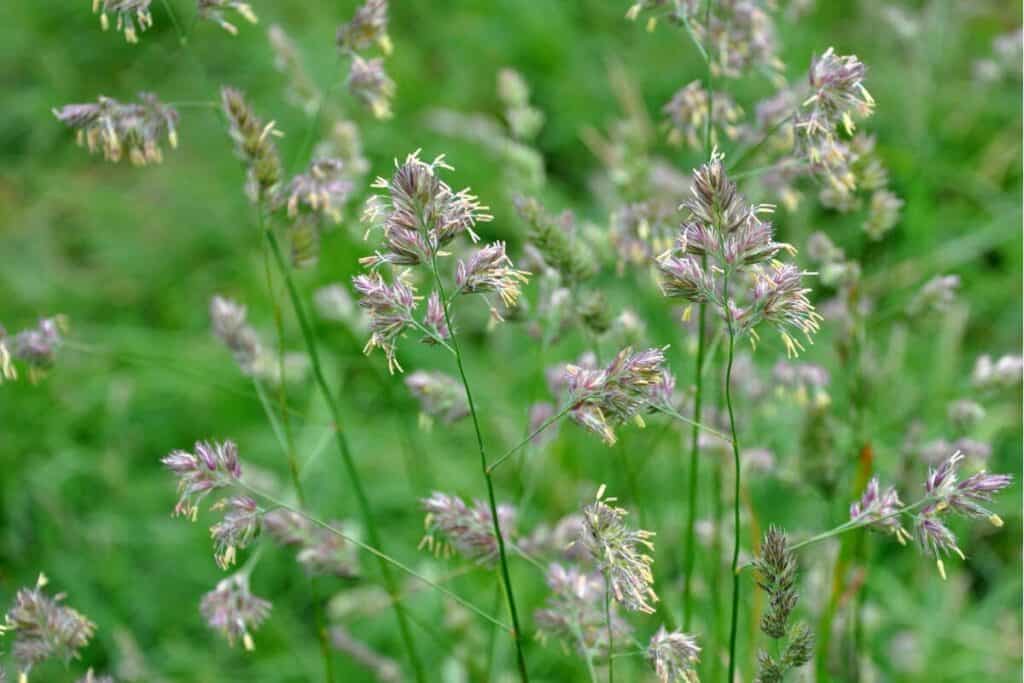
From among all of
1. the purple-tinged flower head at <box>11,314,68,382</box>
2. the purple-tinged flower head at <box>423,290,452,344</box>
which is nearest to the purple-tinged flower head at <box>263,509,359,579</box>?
the purple-tinged flower head at <box>11,314,68,382</box>

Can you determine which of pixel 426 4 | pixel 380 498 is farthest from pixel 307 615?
pixel 426 4

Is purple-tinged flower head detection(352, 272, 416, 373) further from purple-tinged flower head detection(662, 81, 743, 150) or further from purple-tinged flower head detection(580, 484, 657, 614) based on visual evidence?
purple-tinged flower head detection(662, 81, 743, 150)

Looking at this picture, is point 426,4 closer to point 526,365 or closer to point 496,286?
point 526,365

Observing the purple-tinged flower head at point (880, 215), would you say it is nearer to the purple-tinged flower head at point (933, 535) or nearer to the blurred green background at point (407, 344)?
the blurred green background at point (407, 344)

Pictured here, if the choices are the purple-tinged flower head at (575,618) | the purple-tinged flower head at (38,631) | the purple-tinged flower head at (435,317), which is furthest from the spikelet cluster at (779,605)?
the purple-tinged flower head at (38,631)

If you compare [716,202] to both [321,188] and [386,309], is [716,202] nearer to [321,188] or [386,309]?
[386,309]
